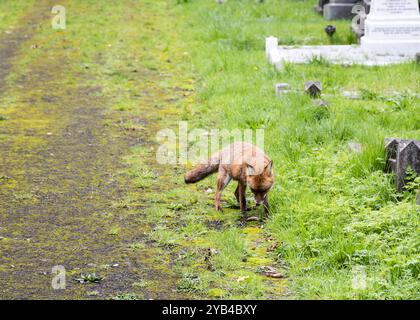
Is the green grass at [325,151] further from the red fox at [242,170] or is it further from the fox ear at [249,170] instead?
the fox ear at [249,170]

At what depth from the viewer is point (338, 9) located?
18.4 meters

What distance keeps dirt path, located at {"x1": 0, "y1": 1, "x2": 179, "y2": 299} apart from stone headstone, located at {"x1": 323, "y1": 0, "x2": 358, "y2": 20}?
7760mm

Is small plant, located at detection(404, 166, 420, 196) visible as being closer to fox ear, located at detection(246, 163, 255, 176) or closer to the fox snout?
the fox snout

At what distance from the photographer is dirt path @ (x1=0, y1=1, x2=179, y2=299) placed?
6.13 m

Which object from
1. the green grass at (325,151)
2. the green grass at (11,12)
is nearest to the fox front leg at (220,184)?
the green grass at (325,151)

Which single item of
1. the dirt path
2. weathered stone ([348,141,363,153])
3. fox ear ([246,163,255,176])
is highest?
weathered stone ([348,141,363,153])

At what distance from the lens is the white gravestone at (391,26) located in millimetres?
14227

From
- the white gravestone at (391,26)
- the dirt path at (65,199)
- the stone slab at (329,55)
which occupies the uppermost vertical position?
the white gravestone at (391,26)

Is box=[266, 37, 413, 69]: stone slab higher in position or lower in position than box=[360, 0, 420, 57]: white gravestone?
lower

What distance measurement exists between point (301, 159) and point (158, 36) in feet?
32.1

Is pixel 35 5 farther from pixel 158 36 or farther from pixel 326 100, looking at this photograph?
pixel 326 100

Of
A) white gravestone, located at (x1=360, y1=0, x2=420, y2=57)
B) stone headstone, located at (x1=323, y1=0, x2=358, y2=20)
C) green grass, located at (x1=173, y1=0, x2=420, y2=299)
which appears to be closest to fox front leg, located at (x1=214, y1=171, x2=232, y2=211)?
green grass, located at (x1=173, y1=0, x2=420, y2=299)

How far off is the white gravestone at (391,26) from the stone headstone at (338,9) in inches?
160

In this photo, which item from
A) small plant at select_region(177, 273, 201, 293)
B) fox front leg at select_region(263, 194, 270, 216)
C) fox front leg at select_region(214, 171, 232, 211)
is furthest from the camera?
fox front leg at select_region(214, 171, 232, 211)
